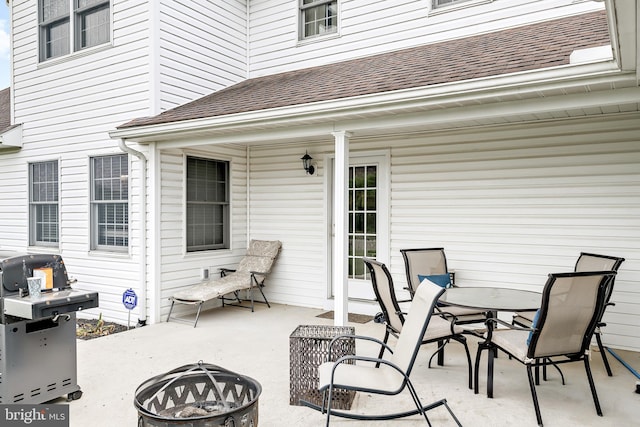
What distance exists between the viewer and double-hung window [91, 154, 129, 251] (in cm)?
623

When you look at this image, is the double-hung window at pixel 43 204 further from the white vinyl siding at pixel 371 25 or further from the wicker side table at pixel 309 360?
the wicker side table at pixel 309 360

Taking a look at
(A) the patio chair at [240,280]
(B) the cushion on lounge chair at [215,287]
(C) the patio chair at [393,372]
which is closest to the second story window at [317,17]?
(A) the patio chair at [240,280]

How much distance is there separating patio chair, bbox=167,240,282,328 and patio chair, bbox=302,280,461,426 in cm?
294

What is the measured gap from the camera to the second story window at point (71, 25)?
666 cm

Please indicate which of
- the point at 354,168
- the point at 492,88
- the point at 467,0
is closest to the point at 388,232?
the point at 354,168

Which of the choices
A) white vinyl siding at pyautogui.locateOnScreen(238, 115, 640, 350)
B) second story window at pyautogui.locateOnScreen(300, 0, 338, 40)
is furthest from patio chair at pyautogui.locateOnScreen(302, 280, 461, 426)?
second story window at pyautogui.locateOnScreen(300, 0, 338, 40)

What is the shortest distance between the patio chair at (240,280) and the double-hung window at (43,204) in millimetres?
2972

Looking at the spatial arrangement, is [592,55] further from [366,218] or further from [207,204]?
[207,204]

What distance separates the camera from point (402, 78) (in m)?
4.41

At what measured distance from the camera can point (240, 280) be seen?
6289mm

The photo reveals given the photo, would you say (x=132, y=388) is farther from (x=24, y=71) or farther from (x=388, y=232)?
(x=24, y=71)

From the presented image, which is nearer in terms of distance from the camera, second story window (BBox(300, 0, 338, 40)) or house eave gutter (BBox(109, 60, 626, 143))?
house eave gutter (BBox(109, 60, 626, 143))

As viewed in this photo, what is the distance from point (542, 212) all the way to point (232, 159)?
446 cm

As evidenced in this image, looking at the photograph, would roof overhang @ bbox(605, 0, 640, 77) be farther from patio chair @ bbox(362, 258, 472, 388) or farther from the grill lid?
the grill lid
